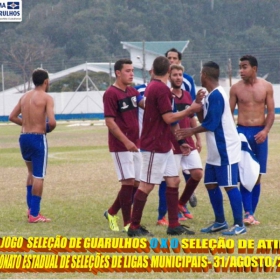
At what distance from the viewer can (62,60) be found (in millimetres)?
91812

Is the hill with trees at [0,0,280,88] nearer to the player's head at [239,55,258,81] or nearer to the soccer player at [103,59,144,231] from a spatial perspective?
the player's head at [239,55,258,81]

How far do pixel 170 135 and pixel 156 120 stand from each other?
28 centimetres

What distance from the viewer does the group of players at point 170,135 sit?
9.04 meters

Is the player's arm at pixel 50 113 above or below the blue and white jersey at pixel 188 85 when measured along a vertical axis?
below

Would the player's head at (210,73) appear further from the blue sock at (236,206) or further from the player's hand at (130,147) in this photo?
the blue sock at (236,206)

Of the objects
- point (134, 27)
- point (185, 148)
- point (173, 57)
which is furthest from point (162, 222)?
point (134, 27)

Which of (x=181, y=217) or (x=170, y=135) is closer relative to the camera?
(x=170, y=135)

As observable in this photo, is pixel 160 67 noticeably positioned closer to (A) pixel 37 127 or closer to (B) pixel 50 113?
(B) pixel 50 113

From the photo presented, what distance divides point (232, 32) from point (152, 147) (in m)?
91.2

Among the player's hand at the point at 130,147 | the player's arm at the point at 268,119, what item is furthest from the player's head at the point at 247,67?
the player's hand at the point at 130,147

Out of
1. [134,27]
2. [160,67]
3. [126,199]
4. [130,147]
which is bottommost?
[134,27]

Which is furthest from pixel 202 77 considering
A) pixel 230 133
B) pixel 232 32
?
pixel 232 32

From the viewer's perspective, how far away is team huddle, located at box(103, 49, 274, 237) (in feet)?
29.6

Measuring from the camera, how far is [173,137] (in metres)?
9.40
